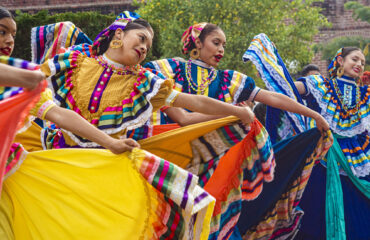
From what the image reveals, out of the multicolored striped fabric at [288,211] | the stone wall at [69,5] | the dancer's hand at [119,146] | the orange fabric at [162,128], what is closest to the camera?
the dancer's hand at [119,146]

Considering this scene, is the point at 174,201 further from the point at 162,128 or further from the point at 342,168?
the point at 342,168

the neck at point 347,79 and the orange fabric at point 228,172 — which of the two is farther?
the neck at point 347,79

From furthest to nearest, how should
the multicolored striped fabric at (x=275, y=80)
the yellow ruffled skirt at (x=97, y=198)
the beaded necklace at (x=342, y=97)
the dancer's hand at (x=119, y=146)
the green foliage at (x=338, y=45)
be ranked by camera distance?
the green foliage at (x=338, y=45)
the beaded necklace at (x=342, y=97)
the multicolored striped fabric at (x=275, y=80)
the dancer's hand at (x=119, y=146)
the yellow ruffled skirt at (x=97, y=198)

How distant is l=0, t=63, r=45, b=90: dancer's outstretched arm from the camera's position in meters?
1.62

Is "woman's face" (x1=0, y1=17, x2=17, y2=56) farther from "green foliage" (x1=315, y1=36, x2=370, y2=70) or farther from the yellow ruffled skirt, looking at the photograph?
"green foliage" (x1=315, y1=36, x2=370, y2=70)

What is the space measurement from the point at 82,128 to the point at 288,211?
2270mm

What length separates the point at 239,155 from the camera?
11.3 ft

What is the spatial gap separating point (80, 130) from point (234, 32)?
→ 364 inches

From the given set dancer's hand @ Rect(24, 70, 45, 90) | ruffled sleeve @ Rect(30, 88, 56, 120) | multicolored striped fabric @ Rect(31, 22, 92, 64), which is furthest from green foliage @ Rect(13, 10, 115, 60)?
dancer's hand @ Rect(24, 70, 45, 90)

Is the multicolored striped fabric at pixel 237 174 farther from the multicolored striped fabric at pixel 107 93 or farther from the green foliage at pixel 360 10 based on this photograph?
the green foliage at pixel 360 10

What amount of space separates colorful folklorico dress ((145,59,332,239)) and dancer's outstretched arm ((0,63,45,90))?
162 cm

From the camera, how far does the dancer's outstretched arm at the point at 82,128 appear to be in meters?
2.29

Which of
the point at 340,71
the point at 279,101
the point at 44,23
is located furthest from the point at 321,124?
the point at 44,23

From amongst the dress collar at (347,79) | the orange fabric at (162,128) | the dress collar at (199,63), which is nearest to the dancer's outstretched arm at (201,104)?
the orange fabric at (162,128)
